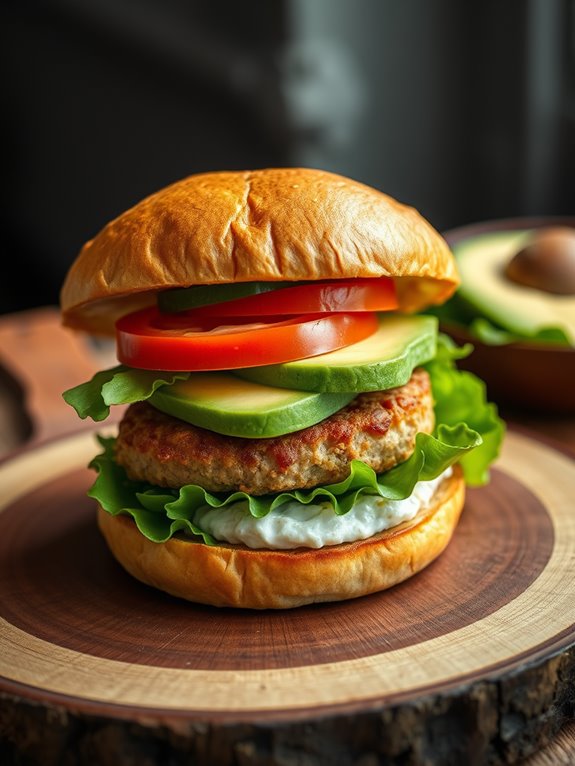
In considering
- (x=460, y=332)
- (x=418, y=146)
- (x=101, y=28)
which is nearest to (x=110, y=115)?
(x=101, y=28)

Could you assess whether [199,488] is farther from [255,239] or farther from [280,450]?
[255,239]

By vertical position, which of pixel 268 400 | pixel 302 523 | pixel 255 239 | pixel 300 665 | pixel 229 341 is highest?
pixel 255 239

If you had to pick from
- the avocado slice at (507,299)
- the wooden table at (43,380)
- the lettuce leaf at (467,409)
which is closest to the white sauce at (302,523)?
the lettuce leaf at (467,409)

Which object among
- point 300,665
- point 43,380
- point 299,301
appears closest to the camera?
point 300,665

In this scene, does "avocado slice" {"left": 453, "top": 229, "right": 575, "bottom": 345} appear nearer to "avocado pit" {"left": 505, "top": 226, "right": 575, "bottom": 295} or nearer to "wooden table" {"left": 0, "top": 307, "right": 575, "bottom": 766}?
"avocado pit" {"left": 505, "top": 226, "right": 575, "bottom": 295}

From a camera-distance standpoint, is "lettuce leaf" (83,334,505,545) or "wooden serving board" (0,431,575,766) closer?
"wooden serving board" (0,431,575,766)

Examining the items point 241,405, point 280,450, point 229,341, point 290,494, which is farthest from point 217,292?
point 290,494

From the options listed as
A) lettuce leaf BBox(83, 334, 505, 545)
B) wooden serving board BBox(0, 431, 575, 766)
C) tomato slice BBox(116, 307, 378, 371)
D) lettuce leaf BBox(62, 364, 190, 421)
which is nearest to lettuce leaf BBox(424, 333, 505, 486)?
wooden serving board BBox(0, 431, 575, 766)

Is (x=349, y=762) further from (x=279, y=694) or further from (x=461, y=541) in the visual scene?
(x=461, y=541)
